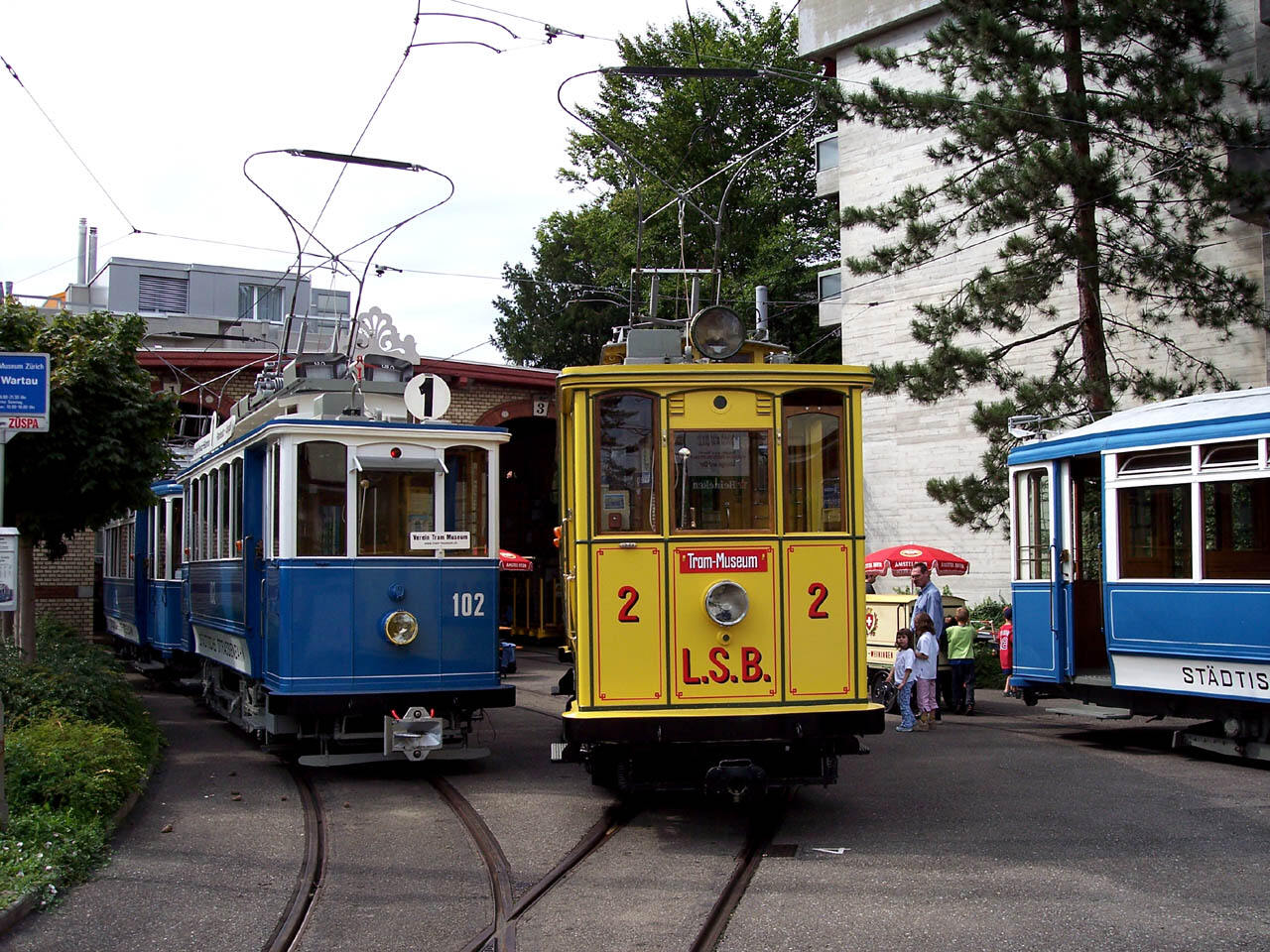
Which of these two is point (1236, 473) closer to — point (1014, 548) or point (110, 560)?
point (1014, 548)

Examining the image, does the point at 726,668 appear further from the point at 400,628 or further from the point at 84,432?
the point at 84,432

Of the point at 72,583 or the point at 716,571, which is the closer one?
the point at 716,571

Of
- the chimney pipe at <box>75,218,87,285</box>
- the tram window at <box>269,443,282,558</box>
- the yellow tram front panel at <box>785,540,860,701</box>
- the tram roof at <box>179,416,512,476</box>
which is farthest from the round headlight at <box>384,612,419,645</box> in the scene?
the chimney pipe at <box>75,218,87,285</box>

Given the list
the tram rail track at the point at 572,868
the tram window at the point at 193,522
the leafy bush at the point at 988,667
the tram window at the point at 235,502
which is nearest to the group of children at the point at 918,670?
the tram rail track at the point at 572,868

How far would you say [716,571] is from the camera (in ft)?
28.0

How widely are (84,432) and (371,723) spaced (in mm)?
4447

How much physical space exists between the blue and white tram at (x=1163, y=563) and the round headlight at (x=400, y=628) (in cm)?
643

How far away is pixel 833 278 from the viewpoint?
27.7 m

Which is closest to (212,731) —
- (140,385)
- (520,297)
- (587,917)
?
(140,385)

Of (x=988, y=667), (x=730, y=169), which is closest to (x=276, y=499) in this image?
(x=988, y=667)

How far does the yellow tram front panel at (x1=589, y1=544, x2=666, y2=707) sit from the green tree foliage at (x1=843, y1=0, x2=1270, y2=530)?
994cm

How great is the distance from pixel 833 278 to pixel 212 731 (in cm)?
1732

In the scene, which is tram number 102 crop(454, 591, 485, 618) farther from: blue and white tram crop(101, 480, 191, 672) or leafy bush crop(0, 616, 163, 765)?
blue and white tram crop(101, 480, 191, 672)

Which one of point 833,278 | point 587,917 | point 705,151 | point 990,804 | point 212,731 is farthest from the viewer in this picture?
point 705,151
